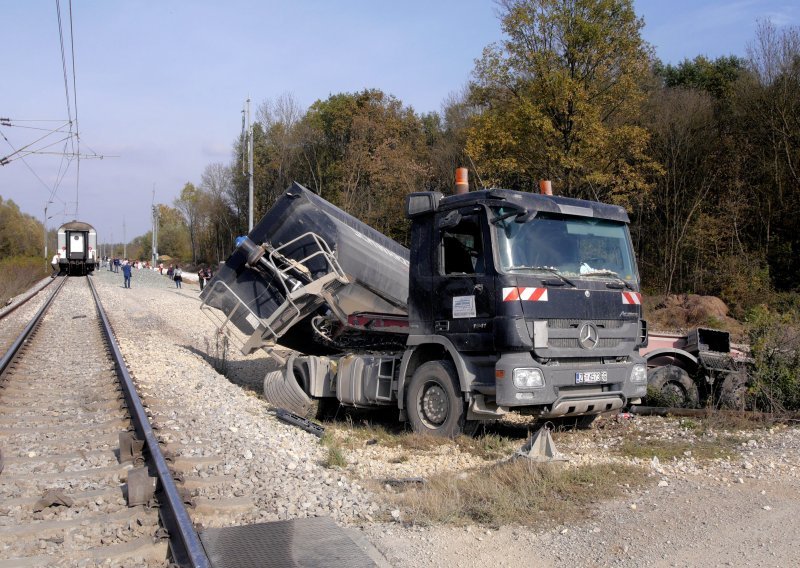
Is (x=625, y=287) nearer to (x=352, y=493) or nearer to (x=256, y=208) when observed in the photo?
(x=352, y=493)

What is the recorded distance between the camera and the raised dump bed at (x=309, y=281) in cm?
1010

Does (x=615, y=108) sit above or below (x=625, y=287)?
above

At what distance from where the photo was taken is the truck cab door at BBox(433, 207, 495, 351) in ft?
24.1

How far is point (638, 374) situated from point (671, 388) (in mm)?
2090

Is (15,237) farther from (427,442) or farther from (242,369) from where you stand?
(427,442)

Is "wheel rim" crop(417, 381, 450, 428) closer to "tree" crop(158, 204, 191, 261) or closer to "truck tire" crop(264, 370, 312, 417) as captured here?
"truck tire" crop(264, 370, 312, 417)

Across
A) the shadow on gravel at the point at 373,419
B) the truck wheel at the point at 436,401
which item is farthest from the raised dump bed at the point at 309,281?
the truck wheel at the point at 436,401

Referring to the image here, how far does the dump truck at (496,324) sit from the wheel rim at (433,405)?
0.05ft

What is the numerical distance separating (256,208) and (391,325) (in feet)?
170

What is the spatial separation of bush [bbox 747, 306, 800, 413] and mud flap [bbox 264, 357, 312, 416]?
569 cm

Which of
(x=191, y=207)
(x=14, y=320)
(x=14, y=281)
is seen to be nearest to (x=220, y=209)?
(x=191, y=207)

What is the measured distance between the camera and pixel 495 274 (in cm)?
720

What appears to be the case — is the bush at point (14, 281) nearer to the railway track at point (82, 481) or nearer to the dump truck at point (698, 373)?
the railway track at point (82, 481)

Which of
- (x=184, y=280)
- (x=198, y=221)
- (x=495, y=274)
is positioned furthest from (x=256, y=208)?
(x=495, y=274)
